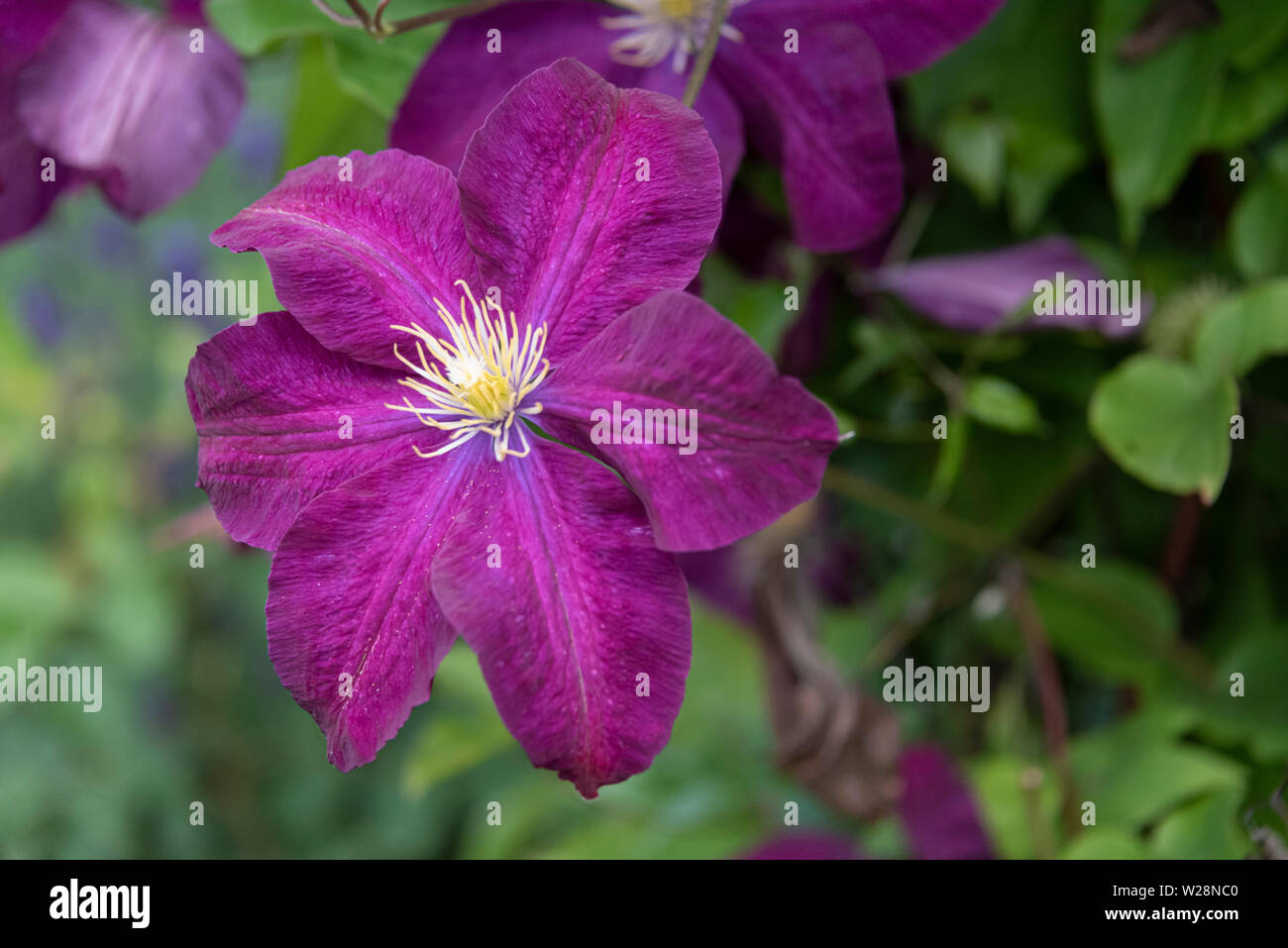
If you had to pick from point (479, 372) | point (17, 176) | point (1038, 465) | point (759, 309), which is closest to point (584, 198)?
point (479, 372)

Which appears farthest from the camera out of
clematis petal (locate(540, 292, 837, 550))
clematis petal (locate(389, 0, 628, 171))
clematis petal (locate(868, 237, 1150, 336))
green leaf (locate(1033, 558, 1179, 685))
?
green leaf (locate(1033, 558, 1179, 685))

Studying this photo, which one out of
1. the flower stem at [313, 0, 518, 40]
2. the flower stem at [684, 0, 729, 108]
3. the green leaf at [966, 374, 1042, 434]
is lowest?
the green leaf at [966, 374, 1042, 434]

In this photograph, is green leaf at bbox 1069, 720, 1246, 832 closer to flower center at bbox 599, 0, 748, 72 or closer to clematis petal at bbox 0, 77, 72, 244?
flower center at bbox 599, 0, 748, 72

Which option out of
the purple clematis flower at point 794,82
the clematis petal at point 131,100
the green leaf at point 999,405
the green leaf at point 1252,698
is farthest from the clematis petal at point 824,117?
the green leaf at point 1252,698

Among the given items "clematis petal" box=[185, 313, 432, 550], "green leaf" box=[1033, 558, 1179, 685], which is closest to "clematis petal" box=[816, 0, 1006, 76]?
"clematis petal" box=[185, 313, 432, 550]

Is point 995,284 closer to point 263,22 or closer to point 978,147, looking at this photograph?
point 978,147

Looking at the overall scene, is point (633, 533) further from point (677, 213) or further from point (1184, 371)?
point (1184, 371)
